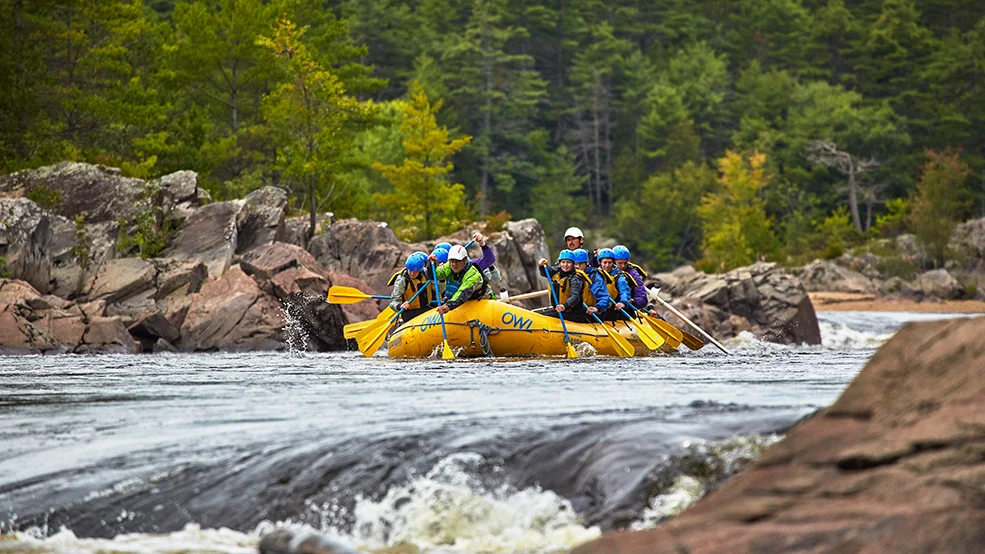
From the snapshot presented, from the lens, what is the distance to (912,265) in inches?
2047

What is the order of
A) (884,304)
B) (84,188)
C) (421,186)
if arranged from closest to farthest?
(84,188) → (421,186) → (884,304)

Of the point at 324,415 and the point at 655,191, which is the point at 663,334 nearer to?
the point at 324,415

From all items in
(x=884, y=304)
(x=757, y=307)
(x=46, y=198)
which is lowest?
(x=884, y=304)

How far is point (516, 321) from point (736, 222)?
146ft

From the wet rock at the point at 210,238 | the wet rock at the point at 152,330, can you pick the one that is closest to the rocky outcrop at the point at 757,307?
the wet rock at the point at 210,238

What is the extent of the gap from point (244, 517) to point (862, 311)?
42.1 m

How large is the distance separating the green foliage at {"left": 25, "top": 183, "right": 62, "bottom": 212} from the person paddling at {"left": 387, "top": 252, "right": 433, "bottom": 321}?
1026 cm

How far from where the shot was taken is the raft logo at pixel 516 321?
60.1 ft

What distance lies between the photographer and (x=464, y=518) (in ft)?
24.6

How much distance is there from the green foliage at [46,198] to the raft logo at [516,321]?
13028 mm

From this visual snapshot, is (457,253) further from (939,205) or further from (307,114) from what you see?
(939,205)

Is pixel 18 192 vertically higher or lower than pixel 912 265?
higher

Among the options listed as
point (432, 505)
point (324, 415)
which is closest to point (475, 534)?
point (432, 505)

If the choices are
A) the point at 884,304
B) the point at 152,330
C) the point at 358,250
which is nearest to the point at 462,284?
the point at 152,330
